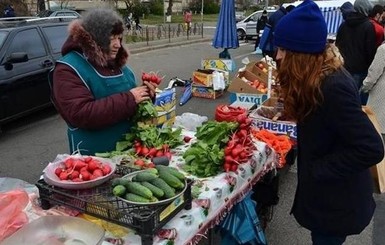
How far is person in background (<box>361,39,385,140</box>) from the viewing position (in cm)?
468

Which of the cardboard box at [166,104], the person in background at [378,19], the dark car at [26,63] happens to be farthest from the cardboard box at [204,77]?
the person in background at [378,19]

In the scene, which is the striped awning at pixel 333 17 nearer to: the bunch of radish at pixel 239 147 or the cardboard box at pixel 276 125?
the cardboard box at pixel 276 125

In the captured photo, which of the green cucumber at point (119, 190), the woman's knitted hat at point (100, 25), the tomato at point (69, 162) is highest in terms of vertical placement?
the woman's knitted hat at point (100, 25)

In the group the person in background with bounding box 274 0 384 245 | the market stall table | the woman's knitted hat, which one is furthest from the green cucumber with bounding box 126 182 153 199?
the woman's knitted hat

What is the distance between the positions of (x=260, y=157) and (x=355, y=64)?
3.93 m

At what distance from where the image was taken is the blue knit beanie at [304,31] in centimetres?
178

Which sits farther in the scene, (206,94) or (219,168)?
(206,94)

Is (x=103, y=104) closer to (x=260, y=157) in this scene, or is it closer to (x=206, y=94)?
(x=260, y=157)

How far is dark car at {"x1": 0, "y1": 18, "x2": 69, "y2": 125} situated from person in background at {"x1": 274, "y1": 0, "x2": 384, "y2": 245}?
5030 millimetres

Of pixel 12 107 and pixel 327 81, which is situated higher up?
pixel 327 81

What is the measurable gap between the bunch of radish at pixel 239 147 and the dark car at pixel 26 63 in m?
4.39

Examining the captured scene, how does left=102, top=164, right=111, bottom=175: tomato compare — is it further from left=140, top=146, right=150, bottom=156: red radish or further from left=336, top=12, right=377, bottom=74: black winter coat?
left=336, top=12, right=377, bottom=74: black winter coat

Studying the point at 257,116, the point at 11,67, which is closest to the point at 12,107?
the point at 11,67

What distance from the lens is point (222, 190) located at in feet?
7.34
